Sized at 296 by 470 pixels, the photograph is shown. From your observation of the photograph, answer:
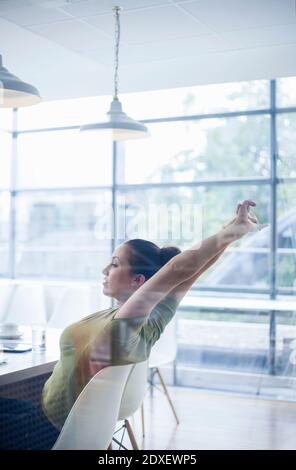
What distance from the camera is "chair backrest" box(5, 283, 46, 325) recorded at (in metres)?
2.86

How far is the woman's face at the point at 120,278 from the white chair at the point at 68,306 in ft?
1.52

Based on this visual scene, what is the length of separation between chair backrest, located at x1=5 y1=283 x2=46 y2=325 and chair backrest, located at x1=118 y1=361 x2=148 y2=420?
699mm

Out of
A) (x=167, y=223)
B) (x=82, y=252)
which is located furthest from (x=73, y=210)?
(x=167, y=223)

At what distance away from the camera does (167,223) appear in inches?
93.6

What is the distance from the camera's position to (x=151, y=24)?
97.8 inches

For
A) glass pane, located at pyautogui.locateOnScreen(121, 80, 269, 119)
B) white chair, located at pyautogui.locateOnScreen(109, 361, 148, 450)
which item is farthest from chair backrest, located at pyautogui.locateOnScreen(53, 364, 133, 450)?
glass pane, located at pyautogui.locateOnScreen(121, 80, 269, 119)

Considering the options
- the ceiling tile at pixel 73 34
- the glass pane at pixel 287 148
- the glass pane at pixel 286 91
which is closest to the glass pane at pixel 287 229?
the glass pane at pixel 287 148

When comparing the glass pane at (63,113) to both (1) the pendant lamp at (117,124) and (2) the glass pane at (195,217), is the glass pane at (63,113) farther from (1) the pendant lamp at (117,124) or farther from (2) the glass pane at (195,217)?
(2) the glass pane at (195,217)

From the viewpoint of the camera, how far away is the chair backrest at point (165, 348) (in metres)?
2.58

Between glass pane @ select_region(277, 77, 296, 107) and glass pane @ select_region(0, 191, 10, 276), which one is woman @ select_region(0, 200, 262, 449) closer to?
glass pane @ select_region(277, 77, 296, 107)

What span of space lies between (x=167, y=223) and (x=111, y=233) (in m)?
0.27

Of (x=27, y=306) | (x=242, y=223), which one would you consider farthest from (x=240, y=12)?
(x=27, y=306)
